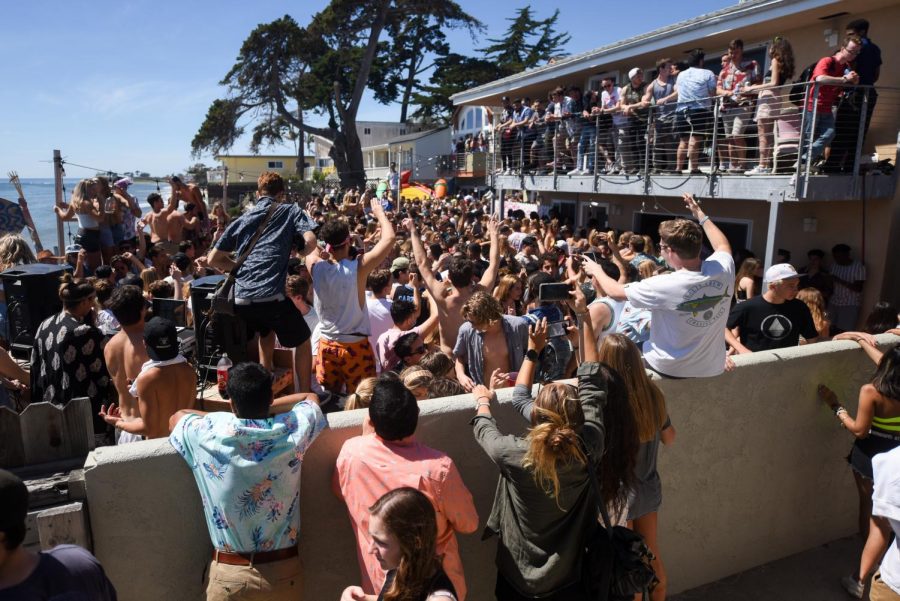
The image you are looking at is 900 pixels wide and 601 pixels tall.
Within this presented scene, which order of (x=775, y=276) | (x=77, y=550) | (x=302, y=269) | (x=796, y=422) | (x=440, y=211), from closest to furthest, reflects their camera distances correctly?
(x=77, y=550), (x=796, y=422), (x=775, y=276), (x=302, y=269), (x=440, y=211)

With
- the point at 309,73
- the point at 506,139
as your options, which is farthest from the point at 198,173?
the point at 506,139

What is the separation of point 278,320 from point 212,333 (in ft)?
2.41

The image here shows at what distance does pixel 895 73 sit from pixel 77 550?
35.7 feet

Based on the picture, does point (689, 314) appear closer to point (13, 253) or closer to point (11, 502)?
point (11, 502)

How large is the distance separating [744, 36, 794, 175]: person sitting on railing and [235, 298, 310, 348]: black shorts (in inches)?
271

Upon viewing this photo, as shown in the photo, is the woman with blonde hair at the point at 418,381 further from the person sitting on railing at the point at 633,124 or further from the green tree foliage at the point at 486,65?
the green tree foliage at the point at 486,65

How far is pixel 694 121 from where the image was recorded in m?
9.71

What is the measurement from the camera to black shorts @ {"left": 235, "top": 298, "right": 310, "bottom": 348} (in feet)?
12.4

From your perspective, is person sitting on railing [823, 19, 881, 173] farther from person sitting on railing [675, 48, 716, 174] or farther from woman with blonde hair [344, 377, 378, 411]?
woman with blonde hair [344, 377, 378, 411]

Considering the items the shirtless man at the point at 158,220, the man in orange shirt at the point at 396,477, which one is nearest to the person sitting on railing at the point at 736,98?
the man in orange shirt at the point at 396,477

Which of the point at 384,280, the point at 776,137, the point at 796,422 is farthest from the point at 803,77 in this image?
the point at 384,280

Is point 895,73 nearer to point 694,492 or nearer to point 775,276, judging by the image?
point 775,276

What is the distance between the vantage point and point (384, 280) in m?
5.40

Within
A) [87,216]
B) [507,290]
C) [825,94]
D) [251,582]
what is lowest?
[251,582]
